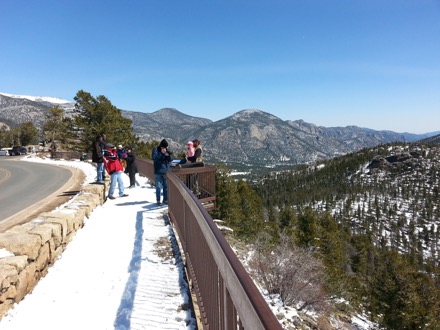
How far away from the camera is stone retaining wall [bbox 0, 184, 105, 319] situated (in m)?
3.53

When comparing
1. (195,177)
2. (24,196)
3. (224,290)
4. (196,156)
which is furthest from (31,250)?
(24,196)

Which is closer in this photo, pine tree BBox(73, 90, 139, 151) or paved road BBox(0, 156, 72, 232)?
paved road BBox(0, 156, 72, 232)

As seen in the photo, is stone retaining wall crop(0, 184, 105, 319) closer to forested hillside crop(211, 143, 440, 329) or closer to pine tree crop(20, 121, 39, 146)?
forested hillside crop(211, 143, 440, 329)

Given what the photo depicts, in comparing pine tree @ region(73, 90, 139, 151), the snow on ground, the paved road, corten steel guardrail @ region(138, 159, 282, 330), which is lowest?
the snow on ground

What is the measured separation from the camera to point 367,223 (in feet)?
394

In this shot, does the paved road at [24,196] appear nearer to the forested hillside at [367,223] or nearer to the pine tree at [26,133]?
the forested hillside at [367,223]

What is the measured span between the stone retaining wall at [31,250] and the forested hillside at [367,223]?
21.1ft

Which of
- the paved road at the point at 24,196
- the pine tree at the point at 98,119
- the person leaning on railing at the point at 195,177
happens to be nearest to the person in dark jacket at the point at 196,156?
the person leaning on railing at the point at 195,177

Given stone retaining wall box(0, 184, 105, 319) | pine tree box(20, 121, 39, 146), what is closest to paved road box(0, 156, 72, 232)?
stone retaining wall box(0, 184, 105, 319)

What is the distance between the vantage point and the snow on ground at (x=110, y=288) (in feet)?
11.7

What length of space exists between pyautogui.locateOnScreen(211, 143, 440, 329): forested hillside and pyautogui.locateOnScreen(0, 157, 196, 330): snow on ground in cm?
528

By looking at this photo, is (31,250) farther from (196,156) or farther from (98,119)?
(98,119)

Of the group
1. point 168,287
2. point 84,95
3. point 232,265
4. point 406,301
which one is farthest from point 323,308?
point 84,95

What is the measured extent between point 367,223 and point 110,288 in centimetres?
13157
